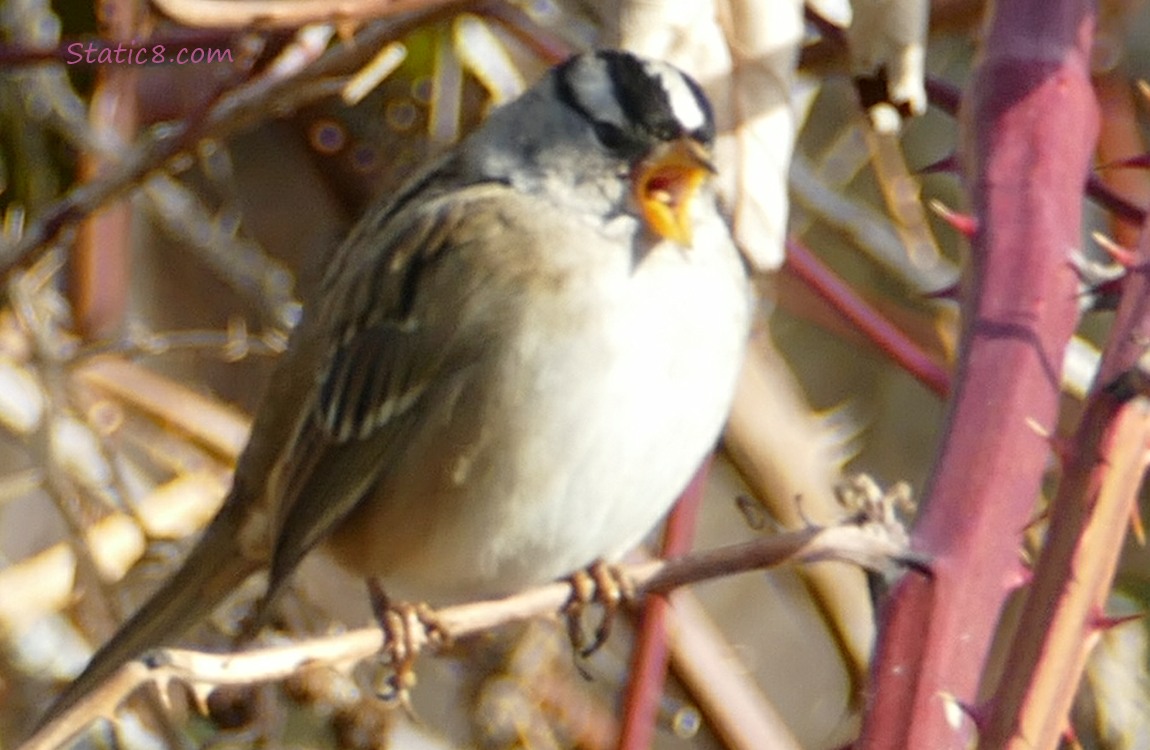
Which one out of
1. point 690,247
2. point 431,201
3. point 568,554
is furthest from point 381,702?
point 690,247

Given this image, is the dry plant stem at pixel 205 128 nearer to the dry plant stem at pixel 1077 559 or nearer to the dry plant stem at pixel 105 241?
the dry plant stem at pixel 105 241

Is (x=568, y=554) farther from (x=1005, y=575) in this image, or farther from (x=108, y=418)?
(x=108, y=418)

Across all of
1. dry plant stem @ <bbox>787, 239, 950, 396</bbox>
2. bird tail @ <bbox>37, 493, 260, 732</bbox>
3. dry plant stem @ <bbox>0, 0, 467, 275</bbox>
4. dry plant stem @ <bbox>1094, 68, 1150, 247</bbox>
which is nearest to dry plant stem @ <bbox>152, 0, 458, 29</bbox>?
dry plant stem @ <bbox>0, 0, 467, 275</bbox>

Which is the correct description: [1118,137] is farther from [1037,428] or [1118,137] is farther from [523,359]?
[1037,428]

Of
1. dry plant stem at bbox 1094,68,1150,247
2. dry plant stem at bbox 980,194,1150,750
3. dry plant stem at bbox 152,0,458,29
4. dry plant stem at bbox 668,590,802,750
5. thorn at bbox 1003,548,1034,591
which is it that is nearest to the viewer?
dry plant stem at bbox 980,194,1150,750

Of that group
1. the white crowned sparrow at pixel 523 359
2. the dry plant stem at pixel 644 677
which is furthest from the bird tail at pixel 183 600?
the dry plant stem at pixel 644 677

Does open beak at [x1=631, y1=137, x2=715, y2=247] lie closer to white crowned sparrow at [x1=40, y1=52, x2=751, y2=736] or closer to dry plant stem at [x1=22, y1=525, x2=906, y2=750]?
white crowned sparrow at [x1=40, y1=52, x2=751, y2=736]

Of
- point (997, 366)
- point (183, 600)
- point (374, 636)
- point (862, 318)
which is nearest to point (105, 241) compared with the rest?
point (183, 600)
